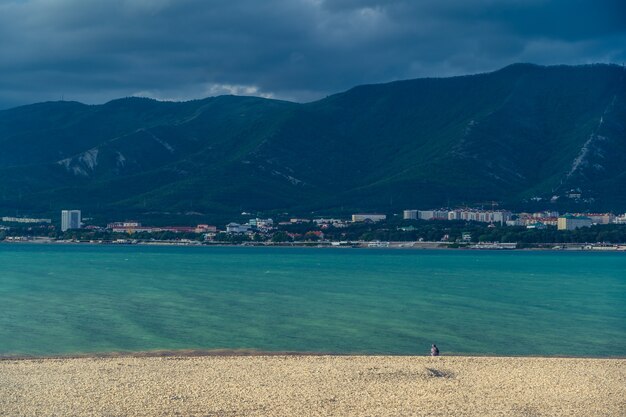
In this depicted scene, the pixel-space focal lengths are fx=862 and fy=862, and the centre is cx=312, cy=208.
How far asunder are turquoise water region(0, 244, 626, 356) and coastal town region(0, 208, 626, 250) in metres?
78.5

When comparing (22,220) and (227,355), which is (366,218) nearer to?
(22,220)

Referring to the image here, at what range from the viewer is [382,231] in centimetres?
16825

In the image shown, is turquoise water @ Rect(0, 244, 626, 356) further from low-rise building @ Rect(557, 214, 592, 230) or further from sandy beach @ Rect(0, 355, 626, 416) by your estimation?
low-rise building @ Rect(557, 214, 592, 230)

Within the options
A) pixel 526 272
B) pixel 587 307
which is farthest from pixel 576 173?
pixel 587 307

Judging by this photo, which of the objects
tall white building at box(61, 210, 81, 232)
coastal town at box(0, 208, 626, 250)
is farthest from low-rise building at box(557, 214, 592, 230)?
tall white building at box(61, 210, 81, 232)

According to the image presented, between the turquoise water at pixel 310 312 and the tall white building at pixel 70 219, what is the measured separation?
10238cm

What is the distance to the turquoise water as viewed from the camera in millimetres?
35875

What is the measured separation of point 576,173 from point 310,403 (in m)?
184

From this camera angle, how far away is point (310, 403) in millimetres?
22875

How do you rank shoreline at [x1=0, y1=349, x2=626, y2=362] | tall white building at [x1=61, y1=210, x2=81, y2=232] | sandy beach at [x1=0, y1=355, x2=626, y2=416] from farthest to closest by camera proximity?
tall white building at [x1=61, y1=210, x2=81, y2=232] < shoreline at [x1=0, y1=349, x2=626, y2=362] < sandy beach at [x1=0, y1=355, x2=626, y2=416]

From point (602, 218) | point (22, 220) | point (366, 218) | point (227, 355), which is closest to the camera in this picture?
point (227, 355)

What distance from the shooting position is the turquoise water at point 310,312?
35.9 meters

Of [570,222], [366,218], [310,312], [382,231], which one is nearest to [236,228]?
[366,218]

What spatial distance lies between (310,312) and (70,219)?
145 metres
